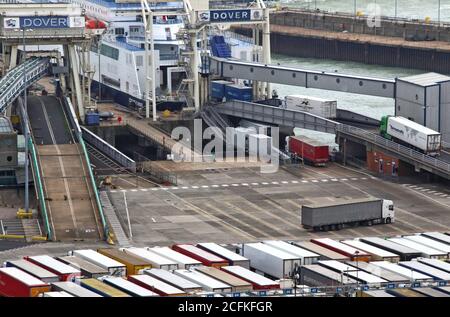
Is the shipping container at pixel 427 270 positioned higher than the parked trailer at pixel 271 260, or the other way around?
the shipping container at pixel 427 270

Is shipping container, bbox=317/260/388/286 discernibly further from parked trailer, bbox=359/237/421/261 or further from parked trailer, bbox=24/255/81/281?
parked trailer, bbox=24/255/81/281

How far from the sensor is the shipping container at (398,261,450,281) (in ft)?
270

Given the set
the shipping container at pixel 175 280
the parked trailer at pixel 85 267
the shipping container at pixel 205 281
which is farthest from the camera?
the parked trailer at pixel 85 267

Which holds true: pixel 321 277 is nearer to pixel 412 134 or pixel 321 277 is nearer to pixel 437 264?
pixel 437 264

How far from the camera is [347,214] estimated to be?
103188mm

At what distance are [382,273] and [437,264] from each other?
3.72 meters

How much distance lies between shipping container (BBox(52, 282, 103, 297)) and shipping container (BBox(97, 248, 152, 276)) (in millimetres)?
4901

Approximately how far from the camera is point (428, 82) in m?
119

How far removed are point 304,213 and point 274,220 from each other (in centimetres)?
277

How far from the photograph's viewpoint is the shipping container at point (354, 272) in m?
81.0

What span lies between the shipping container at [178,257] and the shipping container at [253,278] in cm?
160

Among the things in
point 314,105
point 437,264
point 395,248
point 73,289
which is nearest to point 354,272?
point 437,264

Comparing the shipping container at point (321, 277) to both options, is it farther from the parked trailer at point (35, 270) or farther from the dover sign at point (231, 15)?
the dover sign at point (231, 15)

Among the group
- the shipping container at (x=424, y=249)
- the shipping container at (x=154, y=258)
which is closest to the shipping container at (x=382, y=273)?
the shipping container at (x=424, y=249)
